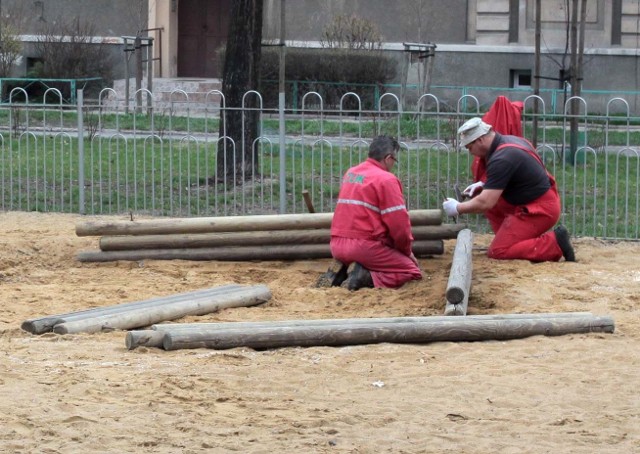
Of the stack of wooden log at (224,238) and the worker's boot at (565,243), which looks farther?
the stack of wooden log at (224,238)

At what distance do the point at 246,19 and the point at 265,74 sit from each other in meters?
9.73

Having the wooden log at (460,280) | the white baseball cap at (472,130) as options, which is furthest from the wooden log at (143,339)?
the white baseball cap at (472,130)

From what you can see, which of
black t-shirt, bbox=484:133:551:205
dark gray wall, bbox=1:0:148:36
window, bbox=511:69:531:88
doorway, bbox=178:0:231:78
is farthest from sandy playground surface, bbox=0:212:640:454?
doorway, bbox=178:0:231:78

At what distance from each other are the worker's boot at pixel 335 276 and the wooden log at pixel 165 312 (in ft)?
2.66

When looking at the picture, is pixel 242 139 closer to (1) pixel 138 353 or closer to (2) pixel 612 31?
(1) pixel 138 353

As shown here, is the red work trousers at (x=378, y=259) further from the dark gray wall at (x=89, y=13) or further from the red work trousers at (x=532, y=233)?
the dark gray wall at (x=89, y=13)

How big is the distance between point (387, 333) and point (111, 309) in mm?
2233

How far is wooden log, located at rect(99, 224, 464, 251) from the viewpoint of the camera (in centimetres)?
1188

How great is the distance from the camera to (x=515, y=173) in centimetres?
1159

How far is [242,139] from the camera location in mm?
15406

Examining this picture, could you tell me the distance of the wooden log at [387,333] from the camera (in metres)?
7.93

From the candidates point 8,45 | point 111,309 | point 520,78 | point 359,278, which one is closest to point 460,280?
point 359,278

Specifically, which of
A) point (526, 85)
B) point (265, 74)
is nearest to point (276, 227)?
point (265, 74)

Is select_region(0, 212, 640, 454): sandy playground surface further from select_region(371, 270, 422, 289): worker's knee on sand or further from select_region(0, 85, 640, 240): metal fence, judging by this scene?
select_region(0, 85, 640, 240): metal fence
